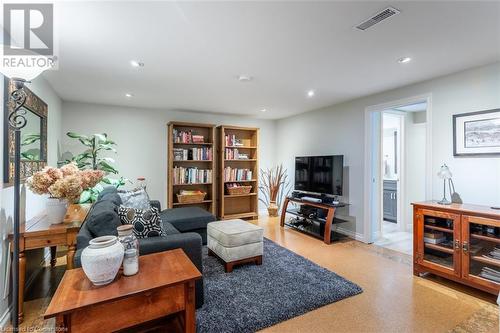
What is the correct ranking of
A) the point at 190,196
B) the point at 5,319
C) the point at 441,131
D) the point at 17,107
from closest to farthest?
the point at 17,107 → the point at 5,319 → the point at 441,131 → the point at 190,196

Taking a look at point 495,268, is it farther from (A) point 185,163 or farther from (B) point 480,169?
(A) point 185,163

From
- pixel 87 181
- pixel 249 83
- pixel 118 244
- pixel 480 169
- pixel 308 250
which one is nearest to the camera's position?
pixel 118 244

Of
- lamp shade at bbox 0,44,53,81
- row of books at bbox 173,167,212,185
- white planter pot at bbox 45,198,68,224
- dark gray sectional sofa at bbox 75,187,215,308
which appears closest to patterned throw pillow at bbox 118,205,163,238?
dark gray sectional sofa at bbox 75,187,215,308

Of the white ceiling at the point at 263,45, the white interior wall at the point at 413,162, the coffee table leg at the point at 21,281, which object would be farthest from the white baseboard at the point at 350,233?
the coffee table leg at the point at 21,281

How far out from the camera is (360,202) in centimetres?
392

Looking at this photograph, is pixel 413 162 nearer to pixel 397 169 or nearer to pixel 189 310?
pixel 397 169

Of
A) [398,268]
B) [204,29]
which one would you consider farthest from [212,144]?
[398,268]

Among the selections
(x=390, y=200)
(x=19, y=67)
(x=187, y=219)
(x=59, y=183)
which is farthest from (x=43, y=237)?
(x=390, y=200)

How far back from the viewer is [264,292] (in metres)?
2.32

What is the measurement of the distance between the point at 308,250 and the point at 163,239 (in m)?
2.23

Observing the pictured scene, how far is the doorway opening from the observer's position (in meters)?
3.79

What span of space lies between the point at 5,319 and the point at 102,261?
143cm

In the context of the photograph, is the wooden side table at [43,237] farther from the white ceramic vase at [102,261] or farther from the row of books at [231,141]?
the row of books at [231,141]

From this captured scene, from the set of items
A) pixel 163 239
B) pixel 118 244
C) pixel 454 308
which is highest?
pixel 118 244
